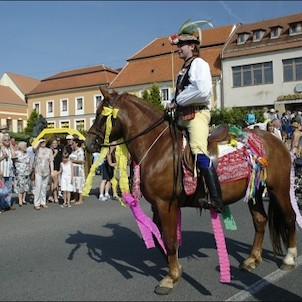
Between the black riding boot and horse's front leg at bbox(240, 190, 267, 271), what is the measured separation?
1168mm

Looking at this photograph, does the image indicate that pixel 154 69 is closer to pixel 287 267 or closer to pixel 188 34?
pixel 188 34

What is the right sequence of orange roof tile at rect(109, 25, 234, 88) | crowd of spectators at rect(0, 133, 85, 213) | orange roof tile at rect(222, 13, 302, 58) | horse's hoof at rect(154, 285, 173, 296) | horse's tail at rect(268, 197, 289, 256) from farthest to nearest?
orange roof tile at rect(109, 25, 234, 88) < orange roof tile at rect(222, 13, 302, 58) < crowd of spectators at rect(0, 133, 85, 213) < horse's tail at rect(268, 197, 289, 256) < horse's hoof at rect(154, 285, 173, 296)

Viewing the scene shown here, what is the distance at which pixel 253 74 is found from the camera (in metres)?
42.8

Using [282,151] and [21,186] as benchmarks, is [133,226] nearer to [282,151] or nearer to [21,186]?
[282,151]

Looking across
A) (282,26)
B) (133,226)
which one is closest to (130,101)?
(133,226)

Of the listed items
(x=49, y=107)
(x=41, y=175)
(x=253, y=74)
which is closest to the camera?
(x=41, y=175)

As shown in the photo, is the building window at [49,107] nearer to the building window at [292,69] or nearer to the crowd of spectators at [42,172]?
the building window at [292,69]

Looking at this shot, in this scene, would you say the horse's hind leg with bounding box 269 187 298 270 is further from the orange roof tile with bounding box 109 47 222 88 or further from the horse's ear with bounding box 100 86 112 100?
the orange roof tile with bounding box 109 47 222 88

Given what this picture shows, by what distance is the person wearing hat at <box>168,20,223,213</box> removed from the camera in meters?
4.51

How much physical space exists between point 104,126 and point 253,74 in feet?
132

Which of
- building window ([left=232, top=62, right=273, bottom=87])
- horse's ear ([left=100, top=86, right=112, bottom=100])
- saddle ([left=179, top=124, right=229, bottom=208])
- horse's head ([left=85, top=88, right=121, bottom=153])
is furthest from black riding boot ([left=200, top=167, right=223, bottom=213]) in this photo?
building window ([left=232, top=62, right=273, bottom=87])

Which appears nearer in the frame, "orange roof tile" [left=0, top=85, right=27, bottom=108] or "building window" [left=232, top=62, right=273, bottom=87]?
"building window" [left=232, top=62, right=273, bottom=87]

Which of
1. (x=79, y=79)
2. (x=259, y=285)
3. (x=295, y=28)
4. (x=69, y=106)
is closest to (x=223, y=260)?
(x=259, y=285)

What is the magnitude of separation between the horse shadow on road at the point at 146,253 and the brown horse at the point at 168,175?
1.12 ft
